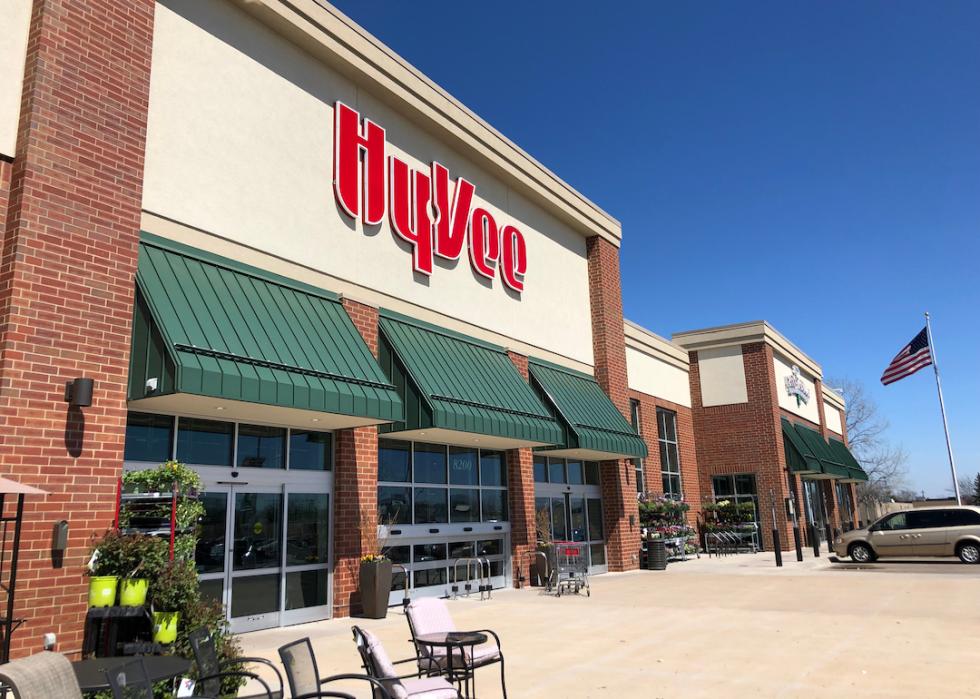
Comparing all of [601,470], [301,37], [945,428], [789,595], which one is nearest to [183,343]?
[301,37]

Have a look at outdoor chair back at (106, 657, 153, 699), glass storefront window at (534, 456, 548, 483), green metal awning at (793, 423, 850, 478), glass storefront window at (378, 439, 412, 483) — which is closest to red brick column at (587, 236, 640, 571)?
glass storefront window at (534, 456, 548, 483)

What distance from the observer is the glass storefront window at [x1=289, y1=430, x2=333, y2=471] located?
1262 cm

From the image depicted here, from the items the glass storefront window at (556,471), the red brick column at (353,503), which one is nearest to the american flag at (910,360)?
the glass storefront window at (556,471)

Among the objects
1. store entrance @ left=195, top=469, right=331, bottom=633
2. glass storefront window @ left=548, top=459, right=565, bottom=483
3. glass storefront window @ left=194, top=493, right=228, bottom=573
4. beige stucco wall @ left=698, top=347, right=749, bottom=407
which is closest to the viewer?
glass storefront window @ left=194, top=493, right=228, bottom=573

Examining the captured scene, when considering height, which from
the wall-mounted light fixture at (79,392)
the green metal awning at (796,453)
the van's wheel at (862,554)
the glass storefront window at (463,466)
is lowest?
the van's wheel at (862,554)

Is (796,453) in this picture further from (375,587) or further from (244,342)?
(244,342)

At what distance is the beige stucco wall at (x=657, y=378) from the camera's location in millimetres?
26359

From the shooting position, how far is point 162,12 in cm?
1124

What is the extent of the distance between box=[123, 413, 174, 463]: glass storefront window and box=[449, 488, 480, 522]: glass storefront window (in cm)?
671

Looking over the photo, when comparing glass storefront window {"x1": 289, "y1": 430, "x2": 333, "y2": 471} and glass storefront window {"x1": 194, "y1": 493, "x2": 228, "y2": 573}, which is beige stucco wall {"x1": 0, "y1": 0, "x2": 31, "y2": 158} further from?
glass storefront window {"x1": 289, "y1": 430, "x2": 333, "y2": 471}

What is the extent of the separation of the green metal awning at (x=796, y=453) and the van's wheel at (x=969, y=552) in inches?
371

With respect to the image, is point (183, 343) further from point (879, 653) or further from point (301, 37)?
point (879, 653)

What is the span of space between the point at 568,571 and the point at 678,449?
14.6 metres

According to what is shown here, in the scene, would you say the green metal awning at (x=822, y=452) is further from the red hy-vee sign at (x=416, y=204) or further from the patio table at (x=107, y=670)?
the patio table at (x=107, y=670)
